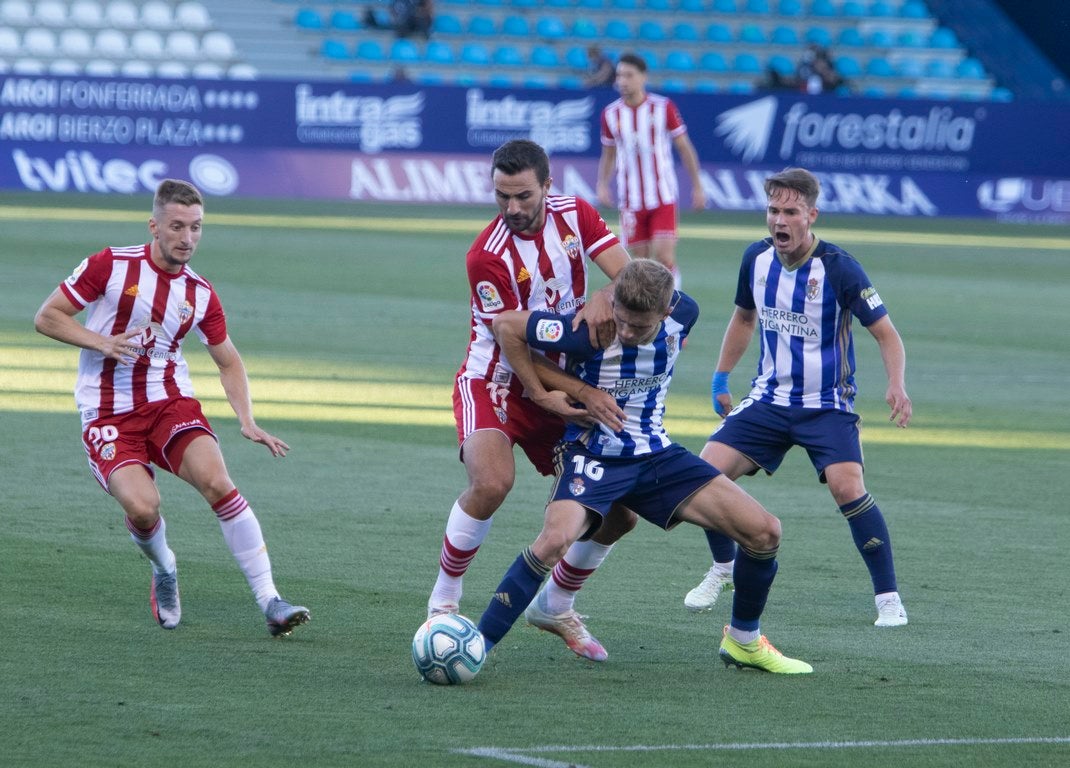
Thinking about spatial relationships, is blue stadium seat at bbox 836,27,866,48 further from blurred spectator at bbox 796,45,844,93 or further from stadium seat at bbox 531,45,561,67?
stadium seat at bbox 531,45,561,67

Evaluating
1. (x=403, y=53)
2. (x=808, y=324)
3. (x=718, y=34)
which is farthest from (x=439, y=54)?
(x=808, y=324)

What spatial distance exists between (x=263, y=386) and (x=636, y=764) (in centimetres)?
759

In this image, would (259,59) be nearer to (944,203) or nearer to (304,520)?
(944,203)

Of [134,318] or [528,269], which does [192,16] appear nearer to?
[134,318]

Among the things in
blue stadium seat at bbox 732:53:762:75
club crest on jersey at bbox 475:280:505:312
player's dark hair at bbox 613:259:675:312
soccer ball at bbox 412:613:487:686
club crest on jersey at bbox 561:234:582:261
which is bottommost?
blue stadium seat at bbox 732:53:762:75

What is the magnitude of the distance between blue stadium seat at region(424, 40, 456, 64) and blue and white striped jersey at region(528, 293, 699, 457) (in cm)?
2791

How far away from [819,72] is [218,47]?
11033 millimetres

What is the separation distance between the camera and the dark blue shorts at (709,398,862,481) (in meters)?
6.59

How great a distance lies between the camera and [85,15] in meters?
32.9

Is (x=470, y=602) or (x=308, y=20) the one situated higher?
(x=470, y=602)

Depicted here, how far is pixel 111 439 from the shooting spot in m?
6.16

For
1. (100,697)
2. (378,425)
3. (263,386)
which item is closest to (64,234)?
(263,386)

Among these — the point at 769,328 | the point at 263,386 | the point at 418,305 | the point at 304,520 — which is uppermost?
the point at 769,328

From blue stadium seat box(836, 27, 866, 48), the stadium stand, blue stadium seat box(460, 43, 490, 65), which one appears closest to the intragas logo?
the stadium stand
